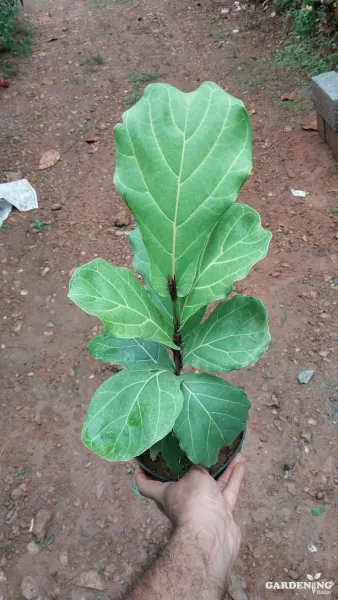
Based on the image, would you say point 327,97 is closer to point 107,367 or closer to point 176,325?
point 107,367

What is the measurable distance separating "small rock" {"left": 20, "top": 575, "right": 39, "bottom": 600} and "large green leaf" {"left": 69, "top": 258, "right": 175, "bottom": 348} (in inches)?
58.9

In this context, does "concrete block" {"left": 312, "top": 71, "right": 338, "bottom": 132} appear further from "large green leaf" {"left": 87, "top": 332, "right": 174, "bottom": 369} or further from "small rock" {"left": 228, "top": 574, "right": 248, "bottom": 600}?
"small rock" {"left": 228, "top": 574, "right": 248, "bottom": 600}

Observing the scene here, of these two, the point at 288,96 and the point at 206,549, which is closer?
the point at 206,549

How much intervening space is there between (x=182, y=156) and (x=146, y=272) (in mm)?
327

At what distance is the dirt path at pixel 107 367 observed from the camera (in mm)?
1952

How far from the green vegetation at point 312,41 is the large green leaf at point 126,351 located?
3367 millimetres

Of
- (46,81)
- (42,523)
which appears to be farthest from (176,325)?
(46,81)

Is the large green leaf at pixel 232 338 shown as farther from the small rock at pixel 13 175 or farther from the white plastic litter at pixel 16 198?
the small rock at pixel 13 175

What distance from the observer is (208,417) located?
109 cm

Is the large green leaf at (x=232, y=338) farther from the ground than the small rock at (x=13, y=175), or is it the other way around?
the large green leaf at (x=232, y=338)

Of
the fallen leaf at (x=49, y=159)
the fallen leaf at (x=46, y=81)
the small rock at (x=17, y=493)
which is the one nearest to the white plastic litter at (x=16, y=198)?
the fallen leaf at (x=49, y=159)

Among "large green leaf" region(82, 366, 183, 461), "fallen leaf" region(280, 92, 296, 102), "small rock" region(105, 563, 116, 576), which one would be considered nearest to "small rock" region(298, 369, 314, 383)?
"small rock" region(105, 563, 116, 576)

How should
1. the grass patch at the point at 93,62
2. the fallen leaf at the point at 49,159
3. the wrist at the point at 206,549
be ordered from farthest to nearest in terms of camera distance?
1. the grass patch at the point at 93,62
2. the fallen leaf at the point at 49,159
3. the wrist at the point at 206,549

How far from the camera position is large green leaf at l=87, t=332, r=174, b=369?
1.16 metres
